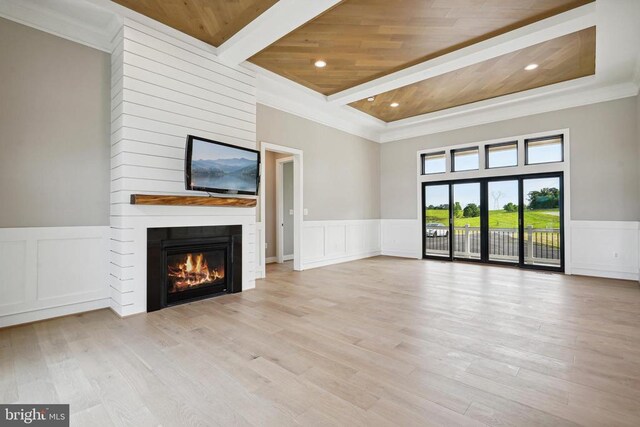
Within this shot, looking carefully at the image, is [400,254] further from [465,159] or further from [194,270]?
[194,270]

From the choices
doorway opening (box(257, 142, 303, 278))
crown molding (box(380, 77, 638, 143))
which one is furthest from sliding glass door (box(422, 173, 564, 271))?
doorway opening (box(257, 142, 303, 278))

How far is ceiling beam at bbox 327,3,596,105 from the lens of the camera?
3.35m

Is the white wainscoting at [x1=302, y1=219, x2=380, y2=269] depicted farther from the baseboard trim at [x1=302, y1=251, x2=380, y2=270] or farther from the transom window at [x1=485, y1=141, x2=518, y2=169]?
the transom window at [x1=485, y1=141, x2=518, y2=169]

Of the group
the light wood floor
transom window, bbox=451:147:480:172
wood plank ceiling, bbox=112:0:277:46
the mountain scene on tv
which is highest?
wood plank ceiling, bbox=112:0:277:46

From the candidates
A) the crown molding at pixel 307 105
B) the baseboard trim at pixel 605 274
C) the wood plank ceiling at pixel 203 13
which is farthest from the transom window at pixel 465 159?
the wood plank ceiling at pixel 203 13

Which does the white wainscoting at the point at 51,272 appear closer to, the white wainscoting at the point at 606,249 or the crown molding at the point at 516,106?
the crown molding at the point at 516,106

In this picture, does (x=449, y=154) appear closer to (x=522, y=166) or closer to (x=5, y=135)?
A: (x=522, y=166)

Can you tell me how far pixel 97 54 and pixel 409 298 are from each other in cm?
492

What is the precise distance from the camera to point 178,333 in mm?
2859

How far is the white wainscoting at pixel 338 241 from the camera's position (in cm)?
625

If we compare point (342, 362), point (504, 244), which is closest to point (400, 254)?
point (504, 244)

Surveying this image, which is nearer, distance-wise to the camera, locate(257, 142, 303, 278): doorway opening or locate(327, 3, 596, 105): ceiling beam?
locate(327, 3, 596, 105): ceiling beam

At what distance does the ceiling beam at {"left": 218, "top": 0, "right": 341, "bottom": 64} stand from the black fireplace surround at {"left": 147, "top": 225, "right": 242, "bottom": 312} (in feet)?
7.79

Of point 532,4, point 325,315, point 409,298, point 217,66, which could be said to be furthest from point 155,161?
point 532,4
